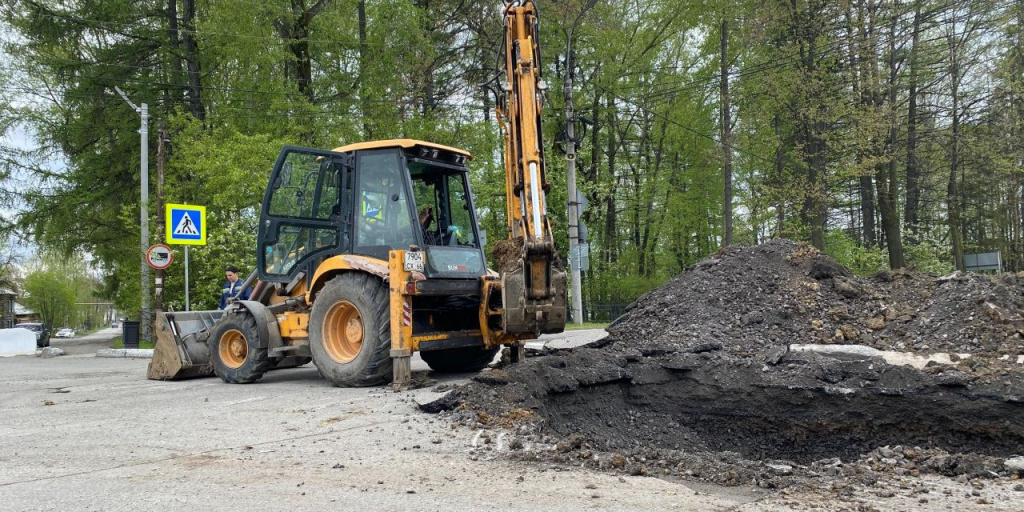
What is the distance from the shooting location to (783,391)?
7.71m

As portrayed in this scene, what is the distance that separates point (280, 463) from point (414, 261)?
11.5ft

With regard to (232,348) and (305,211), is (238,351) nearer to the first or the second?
(232,348)

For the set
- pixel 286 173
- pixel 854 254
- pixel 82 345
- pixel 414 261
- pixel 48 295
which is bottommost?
pixel 82 345

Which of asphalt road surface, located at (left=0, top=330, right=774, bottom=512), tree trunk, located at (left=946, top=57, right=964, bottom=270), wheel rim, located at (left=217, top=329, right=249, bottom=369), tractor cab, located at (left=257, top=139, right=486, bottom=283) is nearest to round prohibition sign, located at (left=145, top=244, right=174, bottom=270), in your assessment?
wheel rim, located at (left=217, top=329, right=249, bottom=369)

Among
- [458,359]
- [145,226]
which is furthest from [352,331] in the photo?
[145,226]

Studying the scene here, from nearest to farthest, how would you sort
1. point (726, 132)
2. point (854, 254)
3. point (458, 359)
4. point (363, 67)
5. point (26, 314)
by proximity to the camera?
point (458, 359) < point (363, 67) < point (854, 254) < point (726, 132) < point (26, 314)

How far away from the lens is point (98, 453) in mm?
5875

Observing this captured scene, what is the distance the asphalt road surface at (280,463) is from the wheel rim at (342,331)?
547mm

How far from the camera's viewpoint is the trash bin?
2005cm

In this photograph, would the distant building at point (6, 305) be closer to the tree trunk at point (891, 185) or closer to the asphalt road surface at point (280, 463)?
the tree trunk at point (891, 185)

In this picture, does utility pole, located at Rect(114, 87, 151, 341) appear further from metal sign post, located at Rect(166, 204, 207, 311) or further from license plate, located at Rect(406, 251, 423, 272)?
license plate, located at Rect(406, 251, 423, 272)

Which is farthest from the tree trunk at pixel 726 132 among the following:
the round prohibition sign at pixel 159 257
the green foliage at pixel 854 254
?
the round prohibition sign at pixel 159 257

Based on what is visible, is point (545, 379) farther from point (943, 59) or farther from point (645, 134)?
point (645, 134)

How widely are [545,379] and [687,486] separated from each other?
9.97 feet
